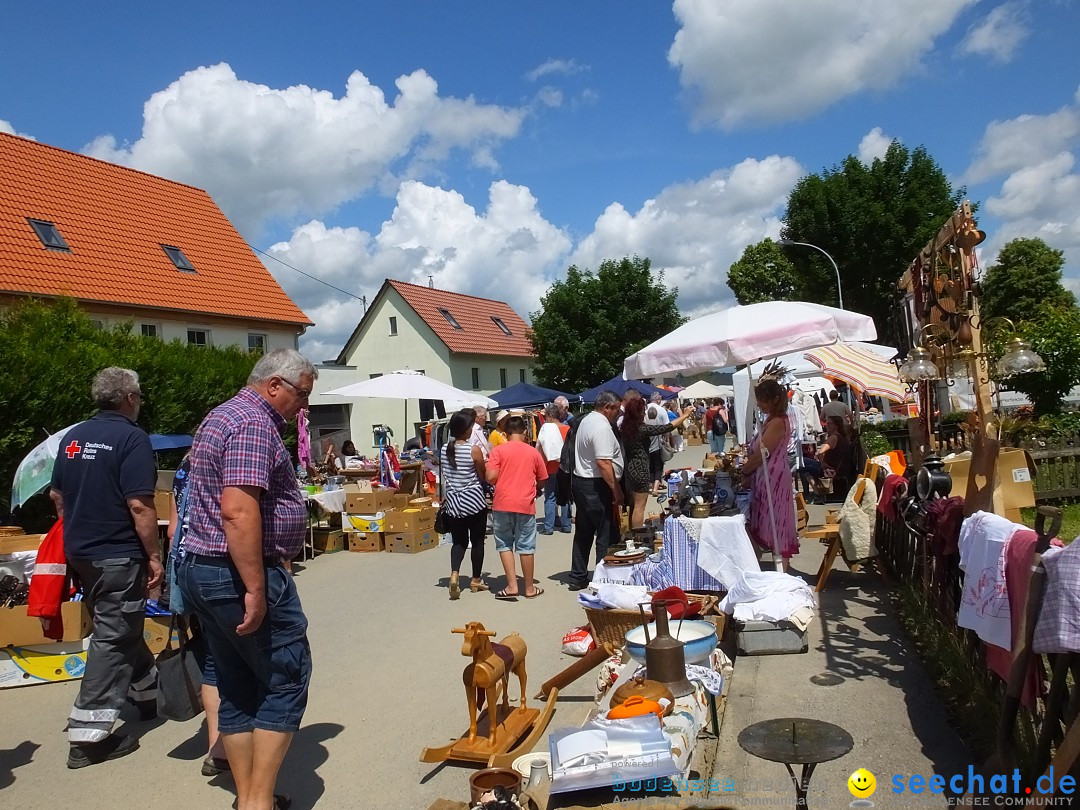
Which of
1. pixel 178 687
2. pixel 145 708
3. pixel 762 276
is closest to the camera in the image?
pixel 178 687

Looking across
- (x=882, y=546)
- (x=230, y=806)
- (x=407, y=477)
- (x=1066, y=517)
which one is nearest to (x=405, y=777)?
(x=230, y=806)

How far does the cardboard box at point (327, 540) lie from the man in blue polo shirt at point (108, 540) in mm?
6825

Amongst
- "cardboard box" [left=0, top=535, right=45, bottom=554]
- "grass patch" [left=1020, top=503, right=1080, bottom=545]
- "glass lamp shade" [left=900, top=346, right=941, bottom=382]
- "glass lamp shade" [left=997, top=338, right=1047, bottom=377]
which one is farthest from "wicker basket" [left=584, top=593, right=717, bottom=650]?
"cardboard box" [left=0, top=535, right=45, bottom=554]

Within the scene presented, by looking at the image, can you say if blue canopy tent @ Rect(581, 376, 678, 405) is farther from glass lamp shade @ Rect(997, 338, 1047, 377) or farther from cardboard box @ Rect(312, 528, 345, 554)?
glass lamp shade @ Rect(997, 338, 1047, 377)

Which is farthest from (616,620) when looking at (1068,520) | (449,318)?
(449,318)

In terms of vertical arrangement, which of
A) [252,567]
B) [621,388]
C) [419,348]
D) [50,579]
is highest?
[419,348]

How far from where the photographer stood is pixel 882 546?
7312 mm

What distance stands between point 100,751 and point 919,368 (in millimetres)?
5600

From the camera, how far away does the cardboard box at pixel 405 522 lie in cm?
1111

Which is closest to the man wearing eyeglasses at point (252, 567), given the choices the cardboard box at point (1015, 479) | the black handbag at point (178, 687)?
the black handbag at point (178, 687)

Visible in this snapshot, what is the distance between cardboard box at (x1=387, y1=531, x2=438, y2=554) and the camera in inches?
435

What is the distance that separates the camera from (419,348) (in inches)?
1478

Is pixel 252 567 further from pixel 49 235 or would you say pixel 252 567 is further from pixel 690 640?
pixel 49 235

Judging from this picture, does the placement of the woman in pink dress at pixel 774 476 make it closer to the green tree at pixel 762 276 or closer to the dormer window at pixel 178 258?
the dormer window at pixel 178 258
